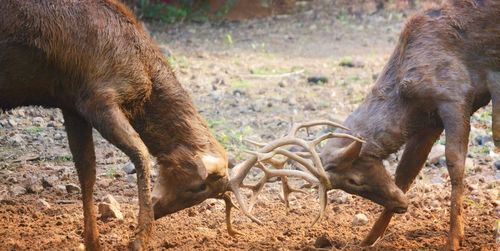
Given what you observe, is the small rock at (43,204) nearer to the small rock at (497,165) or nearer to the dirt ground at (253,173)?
the dirt ground at (253,173)

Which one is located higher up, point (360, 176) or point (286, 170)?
point (286, 170)

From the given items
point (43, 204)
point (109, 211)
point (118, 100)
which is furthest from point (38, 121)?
point (118, 100)

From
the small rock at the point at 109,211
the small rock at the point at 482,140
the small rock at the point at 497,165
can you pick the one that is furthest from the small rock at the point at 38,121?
the small rock at the point at 497,165

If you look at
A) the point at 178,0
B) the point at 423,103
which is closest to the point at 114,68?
the point at 423,103

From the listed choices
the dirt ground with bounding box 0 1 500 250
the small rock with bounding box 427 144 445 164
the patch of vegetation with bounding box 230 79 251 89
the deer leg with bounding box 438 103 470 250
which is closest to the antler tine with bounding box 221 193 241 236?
the dirt ground with bounding box 0 1 500 250

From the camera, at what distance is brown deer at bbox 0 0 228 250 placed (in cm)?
640

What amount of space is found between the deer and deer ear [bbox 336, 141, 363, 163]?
62 millimetres

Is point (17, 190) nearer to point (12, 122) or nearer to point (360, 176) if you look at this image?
point (12, 122)

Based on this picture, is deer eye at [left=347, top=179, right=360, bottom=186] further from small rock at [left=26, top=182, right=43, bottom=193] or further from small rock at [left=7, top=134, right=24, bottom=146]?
small rock at [left=7, top=134, right=24, bottom=146]

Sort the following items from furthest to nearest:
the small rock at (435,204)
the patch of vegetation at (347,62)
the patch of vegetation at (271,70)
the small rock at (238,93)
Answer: the patch of vegetation at (347,62), the patch of vegetation at (271,70), the small rock at (238,93), the small rock at (435,204)

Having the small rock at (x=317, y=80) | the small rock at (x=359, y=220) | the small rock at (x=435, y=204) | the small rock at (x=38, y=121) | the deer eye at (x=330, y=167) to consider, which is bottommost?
the small rock at (x=435, y=204)

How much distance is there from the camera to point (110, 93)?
6434 millimetres

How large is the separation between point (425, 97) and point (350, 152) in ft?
2.21

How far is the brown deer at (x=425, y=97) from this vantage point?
279 inches
